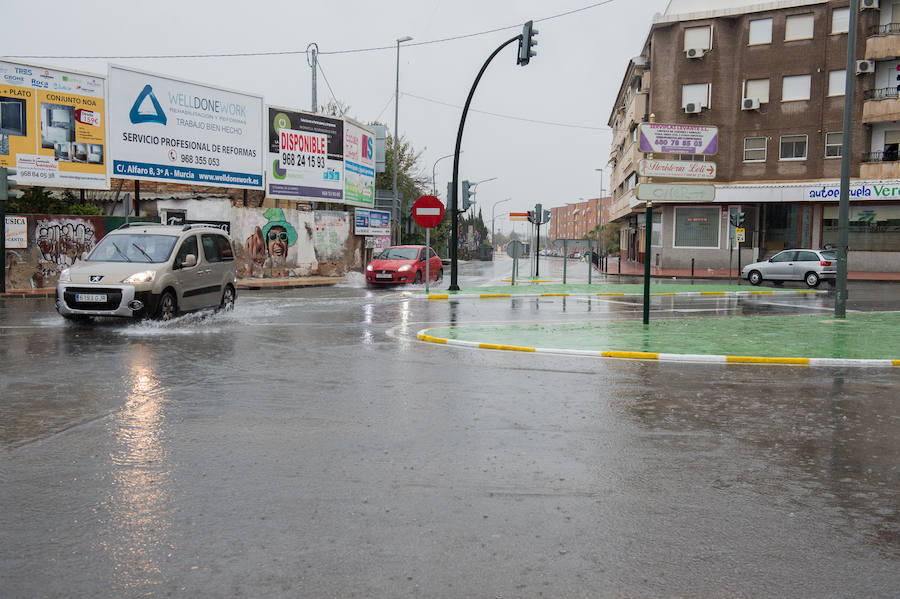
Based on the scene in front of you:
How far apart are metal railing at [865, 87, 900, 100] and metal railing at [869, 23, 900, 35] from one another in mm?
2967

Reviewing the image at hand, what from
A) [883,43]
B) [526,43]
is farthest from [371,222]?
[883,43]

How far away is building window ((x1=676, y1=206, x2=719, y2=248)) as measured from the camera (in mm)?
45406

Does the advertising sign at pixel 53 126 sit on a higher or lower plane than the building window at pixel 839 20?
lower

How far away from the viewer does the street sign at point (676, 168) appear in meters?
13.8

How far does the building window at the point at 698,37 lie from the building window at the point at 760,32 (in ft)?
7.37

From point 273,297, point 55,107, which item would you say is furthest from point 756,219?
point 55,107

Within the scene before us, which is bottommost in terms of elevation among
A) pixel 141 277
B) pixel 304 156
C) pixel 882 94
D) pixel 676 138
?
pixel 141 277

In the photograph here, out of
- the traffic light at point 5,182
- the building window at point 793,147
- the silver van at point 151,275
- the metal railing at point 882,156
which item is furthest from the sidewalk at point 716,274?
the traffic light at point 5,182

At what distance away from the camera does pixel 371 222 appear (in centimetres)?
3675

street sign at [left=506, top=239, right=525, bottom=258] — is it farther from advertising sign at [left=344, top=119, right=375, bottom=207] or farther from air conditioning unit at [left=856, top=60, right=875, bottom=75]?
air conditioning unit at [left=856, top=60, right=875, bottom=75]

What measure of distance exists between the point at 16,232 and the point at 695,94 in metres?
36.8

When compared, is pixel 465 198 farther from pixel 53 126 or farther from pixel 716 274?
pixel 716 274

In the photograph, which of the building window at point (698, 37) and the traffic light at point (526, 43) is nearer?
the traffic light at point (526, 43)

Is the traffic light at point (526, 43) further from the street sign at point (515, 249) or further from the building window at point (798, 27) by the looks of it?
→ the building window at point (798, 27)
